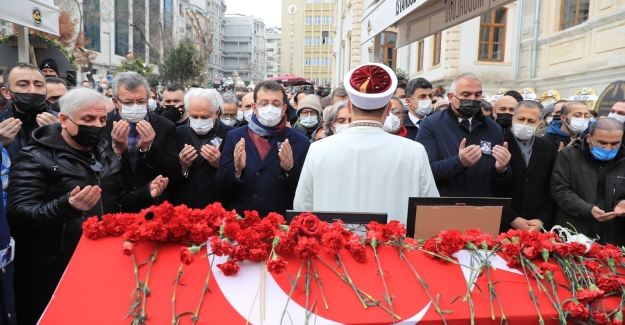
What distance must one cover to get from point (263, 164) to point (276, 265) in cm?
191

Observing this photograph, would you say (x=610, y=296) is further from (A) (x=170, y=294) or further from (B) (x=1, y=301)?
(B) (x=1, y=301)

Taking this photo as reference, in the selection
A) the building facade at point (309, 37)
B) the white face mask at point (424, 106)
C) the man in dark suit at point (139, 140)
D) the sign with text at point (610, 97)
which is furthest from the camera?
the building facade at point (309, 37)

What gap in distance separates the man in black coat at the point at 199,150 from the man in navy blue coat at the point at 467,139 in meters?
1.78

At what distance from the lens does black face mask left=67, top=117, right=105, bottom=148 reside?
9.84 feet

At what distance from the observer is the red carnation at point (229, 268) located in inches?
73.5

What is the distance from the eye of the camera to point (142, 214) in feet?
6.80

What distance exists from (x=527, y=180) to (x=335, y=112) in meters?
1.87

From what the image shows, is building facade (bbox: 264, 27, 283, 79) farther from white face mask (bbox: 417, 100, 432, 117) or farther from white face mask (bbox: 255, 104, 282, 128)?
white face mask (bbox: 255, 104, 282, 128)

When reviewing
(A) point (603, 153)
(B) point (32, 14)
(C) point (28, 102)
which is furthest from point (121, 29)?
(A) point (603, 153)

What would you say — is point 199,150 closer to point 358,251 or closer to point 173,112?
point 173,112

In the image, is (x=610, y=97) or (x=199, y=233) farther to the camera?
(x=610, y=97)

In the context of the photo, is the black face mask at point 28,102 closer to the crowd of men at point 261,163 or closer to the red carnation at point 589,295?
the crowd of men at point 261,163

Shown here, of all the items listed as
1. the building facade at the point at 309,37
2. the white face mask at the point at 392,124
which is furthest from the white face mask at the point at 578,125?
the building facade at the point at 309,37

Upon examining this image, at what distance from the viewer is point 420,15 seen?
4.30 metres
